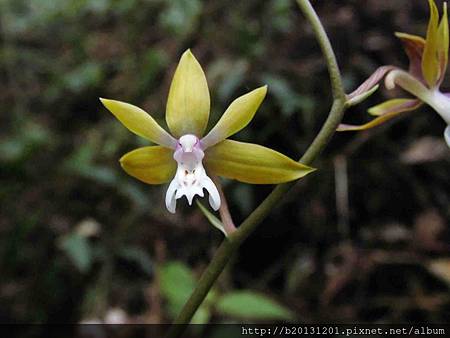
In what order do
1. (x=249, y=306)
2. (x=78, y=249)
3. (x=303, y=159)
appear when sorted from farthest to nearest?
(x=78, y=249) < (x=249, y=306) < (x=303, y=159)

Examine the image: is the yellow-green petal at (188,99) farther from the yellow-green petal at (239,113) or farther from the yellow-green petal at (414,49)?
the yellow-green petal at (414,49)

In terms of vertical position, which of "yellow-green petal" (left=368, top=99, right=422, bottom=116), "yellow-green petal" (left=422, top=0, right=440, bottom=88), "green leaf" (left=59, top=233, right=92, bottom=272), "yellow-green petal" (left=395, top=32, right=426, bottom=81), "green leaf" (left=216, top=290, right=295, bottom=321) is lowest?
"green leaf" (left=216, top=290, right=295, bottom=321)

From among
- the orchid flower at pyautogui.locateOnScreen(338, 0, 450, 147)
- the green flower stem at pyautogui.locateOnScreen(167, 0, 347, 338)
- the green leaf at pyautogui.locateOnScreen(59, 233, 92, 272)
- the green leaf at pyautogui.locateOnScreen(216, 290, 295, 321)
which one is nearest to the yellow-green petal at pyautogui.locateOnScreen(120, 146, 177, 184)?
the green flower stem at pyautogui.locateOnScreen(167, 0, 347, 338)

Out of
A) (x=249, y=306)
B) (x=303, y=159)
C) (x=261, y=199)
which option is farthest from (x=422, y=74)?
(x=261, y=199)

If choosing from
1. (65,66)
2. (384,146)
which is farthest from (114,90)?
(384,146)

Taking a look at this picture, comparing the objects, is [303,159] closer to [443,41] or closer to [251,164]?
[251,164]

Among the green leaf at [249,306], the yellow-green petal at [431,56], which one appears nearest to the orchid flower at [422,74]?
the yellow-green petal at [431,56]

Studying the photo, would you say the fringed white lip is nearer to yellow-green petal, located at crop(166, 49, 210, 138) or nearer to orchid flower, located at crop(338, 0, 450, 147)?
yellow-green petal, located at crop(166, 49, 210, 138)
